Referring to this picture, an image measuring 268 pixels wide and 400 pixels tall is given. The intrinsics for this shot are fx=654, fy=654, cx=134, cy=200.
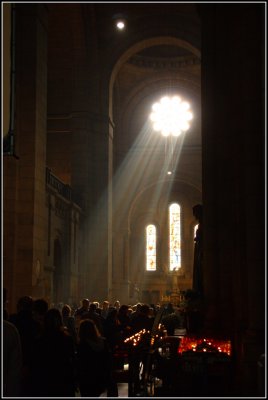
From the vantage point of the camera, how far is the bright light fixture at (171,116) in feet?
123

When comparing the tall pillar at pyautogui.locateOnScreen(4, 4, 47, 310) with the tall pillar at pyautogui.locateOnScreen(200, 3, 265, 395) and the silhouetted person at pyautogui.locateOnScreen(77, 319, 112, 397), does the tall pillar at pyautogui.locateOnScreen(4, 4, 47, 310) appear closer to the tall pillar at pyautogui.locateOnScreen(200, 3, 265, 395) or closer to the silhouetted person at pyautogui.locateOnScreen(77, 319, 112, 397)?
the tall pillar at pyautogui.locateOnScreen(200, 3, 265, 395)

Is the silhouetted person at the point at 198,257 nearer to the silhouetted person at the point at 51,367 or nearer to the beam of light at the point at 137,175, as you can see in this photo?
the silhouetted person at the point at 51,367

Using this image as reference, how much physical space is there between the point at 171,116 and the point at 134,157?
3202 mm

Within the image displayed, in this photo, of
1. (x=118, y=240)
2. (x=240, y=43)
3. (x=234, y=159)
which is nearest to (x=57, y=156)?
(x=118, y=240)

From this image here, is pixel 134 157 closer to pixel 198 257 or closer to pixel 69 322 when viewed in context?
pixel 198 257

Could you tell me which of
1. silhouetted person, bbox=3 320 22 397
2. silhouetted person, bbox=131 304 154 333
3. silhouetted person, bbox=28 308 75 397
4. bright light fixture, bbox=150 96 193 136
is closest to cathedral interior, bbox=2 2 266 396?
bright light fixture, bbox=150 96 193 136

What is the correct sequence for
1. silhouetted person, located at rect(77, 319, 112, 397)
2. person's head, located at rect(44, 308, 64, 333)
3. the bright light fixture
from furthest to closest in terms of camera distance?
the bright light fixture, silhouetted person, located at rect(77, 319, 112, 397), person's head, located at rect(44, 308, 64, 333)

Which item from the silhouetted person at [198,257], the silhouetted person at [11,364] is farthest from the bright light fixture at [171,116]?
the silhouetted person at [11,364]

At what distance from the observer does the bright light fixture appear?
123 feet

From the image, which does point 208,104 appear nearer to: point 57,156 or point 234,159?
point 234,159

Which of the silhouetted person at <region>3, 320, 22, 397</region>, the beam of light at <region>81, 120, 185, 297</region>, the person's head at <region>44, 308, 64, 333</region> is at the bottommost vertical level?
the silhouetted person at <region>3, 320, 22, 397</region>

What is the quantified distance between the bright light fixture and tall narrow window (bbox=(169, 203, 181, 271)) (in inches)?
200

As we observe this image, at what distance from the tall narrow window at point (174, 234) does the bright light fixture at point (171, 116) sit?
5.07 metres

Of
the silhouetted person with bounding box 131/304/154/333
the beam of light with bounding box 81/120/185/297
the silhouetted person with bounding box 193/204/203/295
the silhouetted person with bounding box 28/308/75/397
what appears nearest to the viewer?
the silhouetted person with bounding box 28/308/75/397
